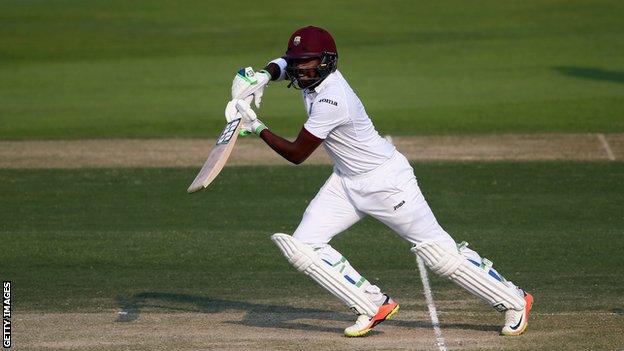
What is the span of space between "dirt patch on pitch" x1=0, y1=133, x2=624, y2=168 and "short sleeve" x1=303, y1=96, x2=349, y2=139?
10.0m

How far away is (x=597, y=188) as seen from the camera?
1576 cm

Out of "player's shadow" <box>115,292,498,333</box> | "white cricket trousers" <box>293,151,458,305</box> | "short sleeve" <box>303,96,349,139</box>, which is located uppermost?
"short sleeve" <box>303,96,349,139</box>

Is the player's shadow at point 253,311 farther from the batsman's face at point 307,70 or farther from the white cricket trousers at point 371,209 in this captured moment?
the batsman's face at point 307,70

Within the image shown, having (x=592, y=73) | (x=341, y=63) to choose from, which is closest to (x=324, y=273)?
(x=592, y=73)

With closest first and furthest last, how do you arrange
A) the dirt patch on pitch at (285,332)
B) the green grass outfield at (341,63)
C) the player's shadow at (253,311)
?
the dirt patch on pitch at (285,332), the player's shadow at (253,311), the green grass outfield at (341,63)

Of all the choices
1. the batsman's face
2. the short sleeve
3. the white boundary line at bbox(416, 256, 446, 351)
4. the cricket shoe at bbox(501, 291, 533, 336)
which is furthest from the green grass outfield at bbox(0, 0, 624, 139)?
the short sleeve

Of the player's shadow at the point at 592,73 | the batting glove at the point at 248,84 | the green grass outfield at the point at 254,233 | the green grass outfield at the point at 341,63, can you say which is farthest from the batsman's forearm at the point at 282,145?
the player's shadow at the point at 592,73

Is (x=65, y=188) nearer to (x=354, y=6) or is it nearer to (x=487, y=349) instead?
(x=487, y=349)

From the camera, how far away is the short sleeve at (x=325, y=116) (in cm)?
811

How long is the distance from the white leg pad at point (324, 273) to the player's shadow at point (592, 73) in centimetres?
2141

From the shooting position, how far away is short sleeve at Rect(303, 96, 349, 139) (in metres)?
8.11

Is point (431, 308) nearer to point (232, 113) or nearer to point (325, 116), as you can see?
point (325, 116)

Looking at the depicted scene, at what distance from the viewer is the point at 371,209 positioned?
8391mm

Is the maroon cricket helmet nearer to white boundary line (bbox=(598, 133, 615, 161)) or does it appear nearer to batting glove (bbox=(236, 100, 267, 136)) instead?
batting glove (bbox=(236, 100, 267, 136))
